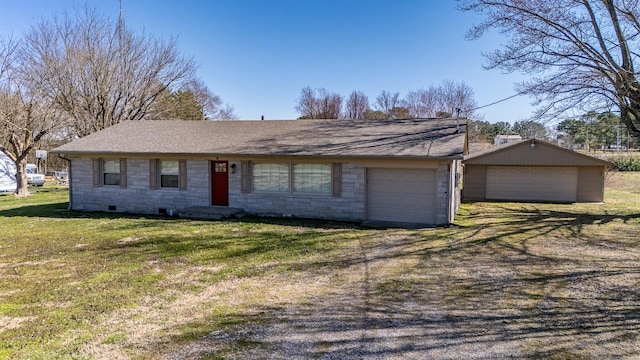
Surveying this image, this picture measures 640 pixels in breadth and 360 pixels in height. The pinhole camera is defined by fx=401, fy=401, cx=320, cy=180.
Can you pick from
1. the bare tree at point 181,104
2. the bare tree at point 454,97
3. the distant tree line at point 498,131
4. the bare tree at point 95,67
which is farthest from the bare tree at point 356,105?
the bare tree at point 95,67

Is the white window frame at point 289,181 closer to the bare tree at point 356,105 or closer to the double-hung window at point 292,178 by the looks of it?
the double-hung window at point 292,178

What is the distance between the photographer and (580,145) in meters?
46.3

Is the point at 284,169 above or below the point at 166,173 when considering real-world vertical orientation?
above

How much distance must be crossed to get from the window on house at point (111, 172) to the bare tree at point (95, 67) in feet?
35.5

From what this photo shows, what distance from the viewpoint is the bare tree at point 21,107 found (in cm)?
2064

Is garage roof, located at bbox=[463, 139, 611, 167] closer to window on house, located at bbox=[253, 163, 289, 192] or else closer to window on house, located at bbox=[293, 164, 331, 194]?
window on house, located at bbox=[293, 164, 331, 194]

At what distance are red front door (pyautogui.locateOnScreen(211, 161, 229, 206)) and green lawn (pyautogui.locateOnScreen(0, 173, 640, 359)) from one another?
2.16 metres

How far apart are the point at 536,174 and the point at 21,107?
26622mm

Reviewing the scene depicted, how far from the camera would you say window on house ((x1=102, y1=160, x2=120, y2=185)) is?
48.9 feet

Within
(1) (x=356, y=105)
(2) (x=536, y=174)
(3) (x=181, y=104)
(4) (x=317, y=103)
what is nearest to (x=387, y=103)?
(1) (x=356, y=105)

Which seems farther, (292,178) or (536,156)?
(536,156)

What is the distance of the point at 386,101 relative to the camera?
4956 cm

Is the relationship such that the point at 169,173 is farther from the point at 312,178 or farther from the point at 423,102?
the point at 423,102

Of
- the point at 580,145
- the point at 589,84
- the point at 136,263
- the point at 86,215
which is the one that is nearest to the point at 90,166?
the point at 86,215
